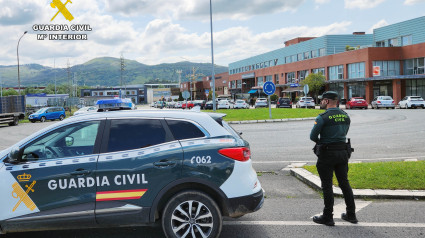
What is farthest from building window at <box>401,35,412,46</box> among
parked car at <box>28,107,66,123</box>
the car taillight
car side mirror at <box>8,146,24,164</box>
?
car side mirror at <box>8,146,24,164</box>

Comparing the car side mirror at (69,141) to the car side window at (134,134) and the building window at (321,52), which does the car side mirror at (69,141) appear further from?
the building window at (321,52)

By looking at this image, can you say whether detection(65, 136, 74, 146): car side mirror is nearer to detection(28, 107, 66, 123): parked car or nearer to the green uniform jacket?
the green uniform jacket

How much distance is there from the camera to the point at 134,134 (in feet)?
14.2

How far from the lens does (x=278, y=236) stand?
459 cm

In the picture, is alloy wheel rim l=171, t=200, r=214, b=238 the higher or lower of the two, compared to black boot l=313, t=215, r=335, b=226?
higher

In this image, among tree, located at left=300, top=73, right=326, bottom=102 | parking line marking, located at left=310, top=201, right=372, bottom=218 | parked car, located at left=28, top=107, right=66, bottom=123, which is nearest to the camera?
parking line marking, located at left=310, top=201, right=372, bottom=218

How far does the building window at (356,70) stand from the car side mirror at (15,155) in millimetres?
53516

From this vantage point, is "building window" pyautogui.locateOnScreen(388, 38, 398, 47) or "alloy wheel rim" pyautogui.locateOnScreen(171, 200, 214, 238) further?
"building window" pyautogui.locateOnScreen(388, 38, 398, 47)

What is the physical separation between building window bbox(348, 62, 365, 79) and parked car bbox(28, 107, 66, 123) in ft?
127

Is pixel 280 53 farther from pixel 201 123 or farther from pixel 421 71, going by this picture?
pixel 201 123

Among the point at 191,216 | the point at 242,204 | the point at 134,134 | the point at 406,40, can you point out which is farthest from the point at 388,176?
the point at 406,40

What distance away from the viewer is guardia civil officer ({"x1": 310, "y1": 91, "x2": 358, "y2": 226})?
4965 millimetres

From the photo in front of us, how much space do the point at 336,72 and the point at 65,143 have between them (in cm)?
5836

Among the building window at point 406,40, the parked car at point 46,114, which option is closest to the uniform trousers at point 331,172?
the parked car at point 46,114
